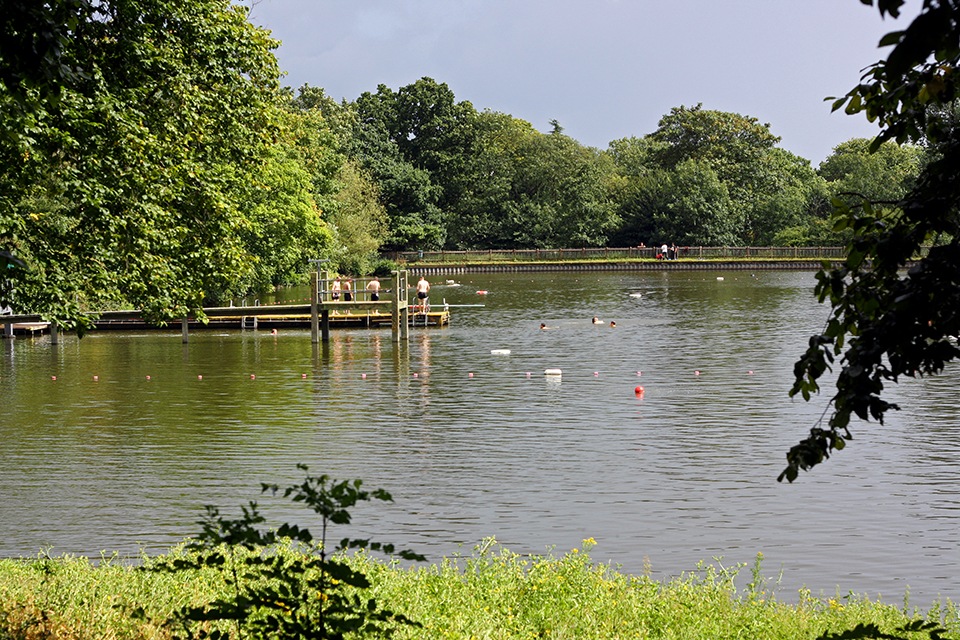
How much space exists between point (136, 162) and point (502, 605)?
9761 mm

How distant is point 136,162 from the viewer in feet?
48.9

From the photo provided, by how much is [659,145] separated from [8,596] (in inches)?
4896

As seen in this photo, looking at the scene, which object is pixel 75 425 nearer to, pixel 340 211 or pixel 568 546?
pixel 568 546

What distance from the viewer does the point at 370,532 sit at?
12344 mm

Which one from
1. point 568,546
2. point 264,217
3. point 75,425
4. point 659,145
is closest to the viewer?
point 568,546

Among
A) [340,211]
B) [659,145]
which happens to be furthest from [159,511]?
[659,145]

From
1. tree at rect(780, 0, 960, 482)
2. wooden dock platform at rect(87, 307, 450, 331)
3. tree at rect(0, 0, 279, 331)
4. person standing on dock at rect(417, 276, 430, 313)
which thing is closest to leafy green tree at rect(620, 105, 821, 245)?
person standing on dock at rect(417, 276, 430, 313)

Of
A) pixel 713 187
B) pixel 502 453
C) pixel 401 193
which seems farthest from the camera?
pixel 401 193

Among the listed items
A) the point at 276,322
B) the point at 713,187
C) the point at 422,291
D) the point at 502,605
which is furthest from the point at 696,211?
the point at 502,605

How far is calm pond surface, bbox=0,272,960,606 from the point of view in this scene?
1195cm

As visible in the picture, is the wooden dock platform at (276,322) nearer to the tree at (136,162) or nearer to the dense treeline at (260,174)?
the dense treeline at (260,174)

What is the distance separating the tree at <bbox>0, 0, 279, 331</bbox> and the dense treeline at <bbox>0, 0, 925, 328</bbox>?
0.14ft

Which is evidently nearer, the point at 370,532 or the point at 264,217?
the point at 370,532

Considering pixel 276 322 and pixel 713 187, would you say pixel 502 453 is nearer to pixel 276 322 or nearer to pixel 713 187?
pixel 276 322
